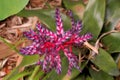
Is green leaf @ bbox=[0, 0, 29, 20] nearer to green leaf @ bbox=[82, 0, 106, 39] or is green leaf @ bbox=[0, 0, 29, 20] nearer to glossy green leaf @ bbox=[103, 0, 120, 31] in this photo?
green leaf @ bbox=[82, 0, 106, 39]

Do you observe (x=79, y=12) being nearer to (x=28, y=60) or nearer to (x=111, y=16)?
(x=111, y=16)

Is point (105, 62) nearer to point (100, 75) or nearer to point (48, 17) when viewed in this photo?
point (100, 75)

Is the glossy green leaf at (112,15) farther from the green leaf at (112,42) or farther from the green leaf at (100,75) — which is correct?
the green leaf at (100,75)

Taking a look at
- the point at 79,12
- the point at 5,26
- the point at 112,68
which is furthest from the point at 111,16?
the point at 5,26

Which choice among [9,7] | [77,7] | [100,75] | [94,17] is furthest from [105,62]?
[9,7]

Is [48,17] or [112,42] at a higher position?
[48,17]

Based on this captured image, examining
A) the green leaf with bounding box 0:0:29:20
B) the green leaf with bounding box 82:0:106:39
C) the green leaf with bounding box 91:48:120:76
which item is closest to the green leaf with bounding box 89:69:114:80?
the green leaf with bounding box 91:48:120:76
